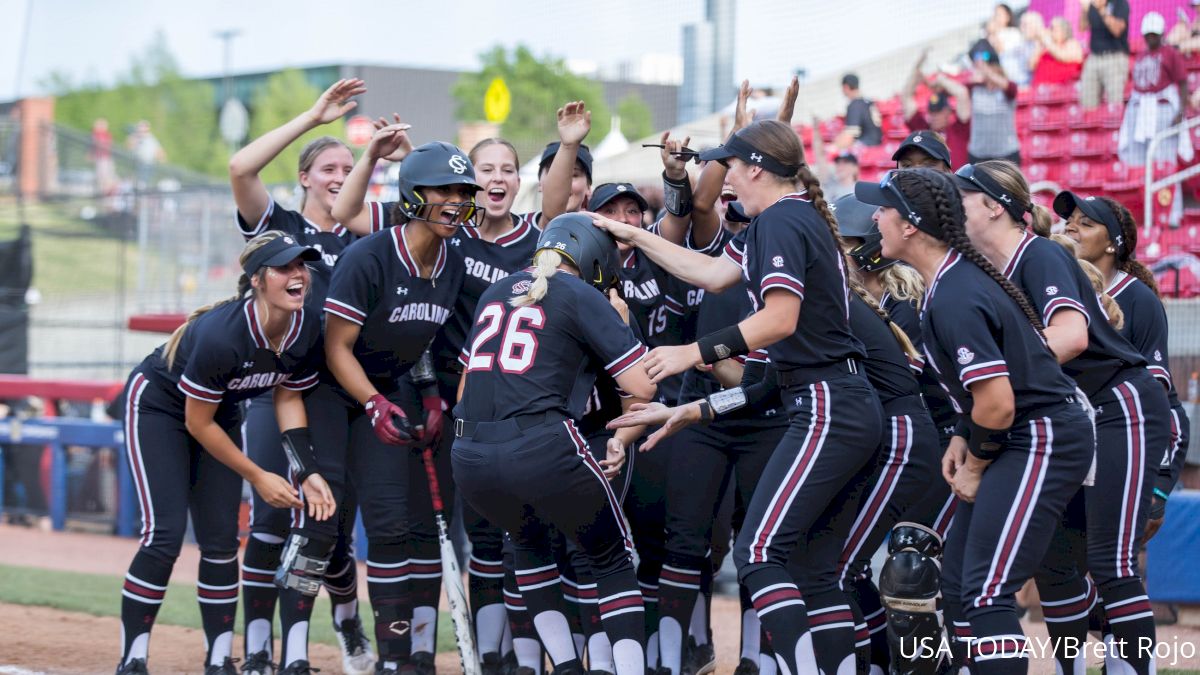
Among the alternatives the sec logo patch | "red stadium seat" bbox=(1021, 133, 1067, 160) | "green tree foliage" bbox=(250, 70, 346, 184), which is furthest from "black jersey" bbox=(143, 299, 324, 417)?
"green tree foliage" bbox=(250, 70, 346, 184)

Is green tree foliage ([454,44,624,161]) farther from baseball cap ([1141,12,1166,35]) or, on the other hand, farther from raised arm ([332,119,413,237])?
raised arm ([332,119,413,237])

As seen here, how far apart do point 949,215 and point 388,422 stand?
2.38m

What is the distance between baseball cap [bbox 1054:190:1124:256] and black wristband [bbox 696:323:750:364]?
1733 millimetres

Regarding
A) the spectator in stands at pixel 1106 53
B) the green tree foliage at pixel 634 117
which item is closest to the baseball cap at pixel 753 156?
the spectator in stands at pixel 1106 53

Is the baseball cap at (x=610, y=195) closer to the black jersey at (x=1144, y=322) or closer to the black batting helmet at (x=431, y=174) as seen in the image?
the black batting helmet at (x=431, y=174)

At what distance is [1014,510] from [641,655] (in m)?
1.42

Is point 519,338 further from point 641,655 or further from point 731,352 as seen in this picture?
point 641,655

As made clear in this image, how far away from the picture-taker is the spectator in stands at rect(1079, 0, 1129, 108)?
1179 centimetres

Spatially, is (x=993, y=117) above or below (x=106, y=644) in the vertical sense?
above

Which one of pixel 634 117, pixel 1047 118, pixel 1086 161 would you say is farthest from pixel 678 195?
pixel 634 117

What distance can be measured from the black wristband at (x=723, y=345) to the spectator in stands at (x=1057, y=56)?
9.34m

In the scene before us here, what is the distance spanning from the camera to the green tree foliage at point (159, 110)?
44469 mm

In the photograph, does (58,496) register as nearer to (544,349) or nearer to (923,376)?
(544,349)

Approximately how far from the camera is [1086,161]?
11945 mm
